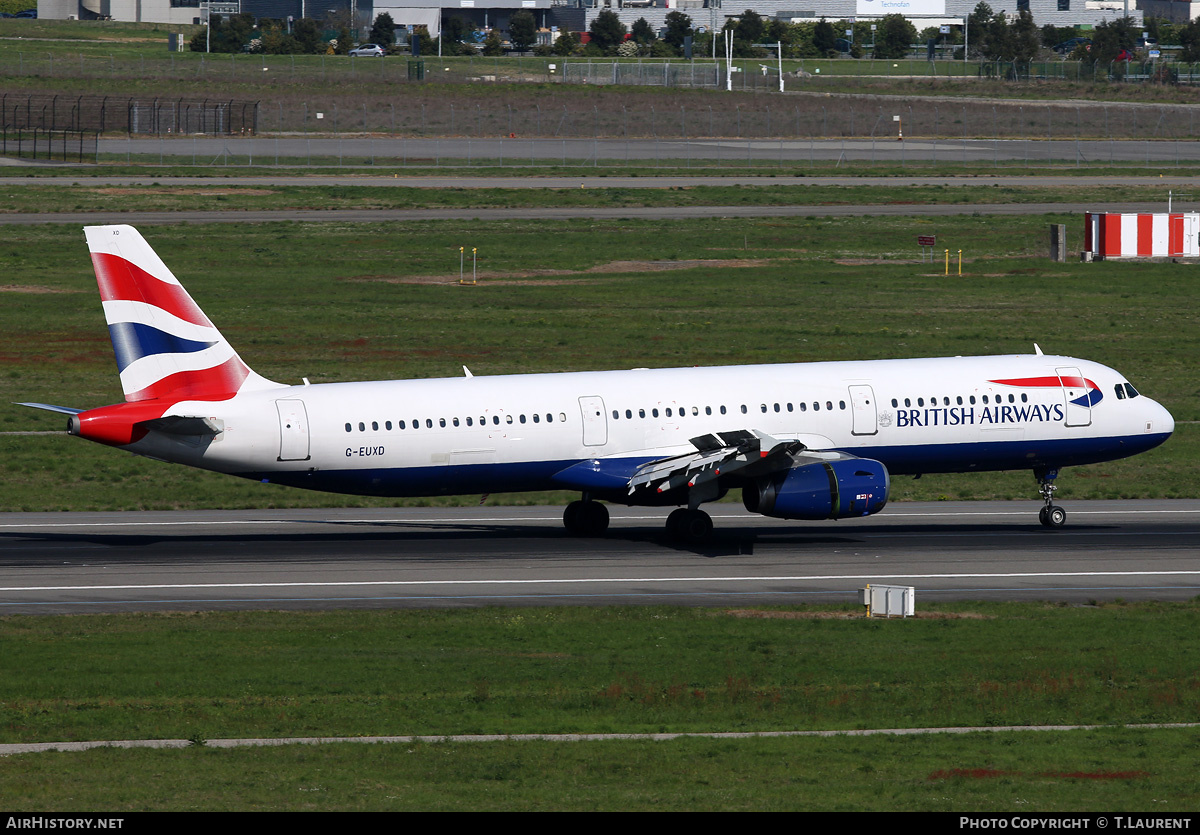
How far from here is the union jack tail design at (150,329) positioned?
37938mm

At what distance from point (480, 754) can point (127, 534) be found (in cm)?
2292

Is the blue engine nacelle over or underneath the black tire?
over

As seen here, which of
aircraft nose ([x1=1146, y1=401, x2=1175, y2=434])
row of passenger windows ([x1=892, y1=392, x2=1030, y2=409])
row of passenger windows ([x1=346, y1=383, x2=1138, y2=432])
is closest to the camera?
row of passenger windows ([x1=346, y1=383, x2=1138, y2=432])

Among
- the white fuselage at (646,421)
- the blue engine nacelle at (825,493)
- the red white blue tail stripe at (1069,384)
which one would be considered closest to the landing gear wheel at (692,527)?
the white fuselage at (646,421)

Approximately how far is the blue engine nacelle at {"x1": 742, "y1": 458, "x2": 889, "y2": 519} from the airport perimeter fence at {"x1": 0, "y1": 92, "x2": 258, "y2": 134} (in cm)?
12782

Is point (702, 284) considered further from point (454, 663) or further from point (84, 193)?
point (454, 663)

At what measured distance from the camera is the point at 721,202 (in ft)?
387

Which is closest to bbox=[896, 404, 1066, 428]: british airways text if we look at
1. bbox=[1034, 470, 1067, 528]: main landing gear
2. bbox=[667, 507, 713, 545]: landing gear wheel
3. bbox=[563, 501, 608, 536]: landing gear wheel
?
bbox=[1034, 470, 1067, 528]: main landing gear

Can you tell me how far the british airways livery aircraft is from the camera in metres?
38.2

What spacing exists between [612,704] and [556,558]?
45.0 ft

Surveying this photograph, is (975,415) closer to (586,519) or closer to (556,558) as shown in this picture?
(586,519)

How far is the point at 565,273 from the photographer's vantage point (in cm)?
9125

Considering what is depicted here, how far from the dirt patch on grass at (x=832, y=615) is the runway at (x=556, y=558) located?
111 cm

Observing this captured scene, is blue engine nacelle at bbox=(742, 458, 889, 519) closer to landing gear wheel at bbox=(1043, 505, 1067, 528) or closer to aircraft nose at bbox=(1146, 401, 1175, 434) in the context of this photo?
landing gear wheel at bbox=(1043, 505, 1067, 528)
